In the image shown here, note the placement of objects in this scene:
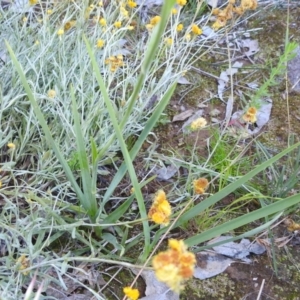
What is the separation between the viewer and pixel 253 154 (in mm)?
1424

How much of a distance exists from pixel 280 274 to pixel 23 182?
0.68 metres

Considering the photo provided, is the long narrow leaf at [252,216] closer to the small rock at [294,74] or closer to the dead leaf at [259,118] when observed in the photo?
the dead leaf at [259,118]

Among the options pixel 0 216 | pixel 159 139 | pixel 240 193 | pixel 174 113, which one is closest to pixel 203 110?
pixel 174 113

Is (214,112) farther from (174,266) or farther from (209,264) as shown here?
(174,266)

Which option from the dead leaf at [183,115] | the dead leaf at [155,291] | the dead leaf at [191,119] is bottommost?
the dead leaf at [155,291]

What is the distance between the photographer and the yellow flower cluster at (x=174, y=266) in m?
0.58

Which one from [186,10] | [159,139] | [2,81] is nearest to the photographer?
[2,81]

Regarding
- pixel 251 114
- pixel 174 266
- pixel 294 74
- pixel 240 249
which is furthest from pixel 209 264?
pixel 294 74

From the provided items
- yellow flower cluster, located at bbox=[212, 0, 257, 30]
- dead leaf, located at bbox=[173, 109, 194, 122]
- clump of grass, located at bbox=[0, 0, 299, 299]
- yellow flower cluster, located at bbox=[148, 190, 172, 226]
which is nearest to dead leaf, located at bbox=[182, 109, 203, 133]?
dead leaf, located at bbox=[173, 109, 194, 122]

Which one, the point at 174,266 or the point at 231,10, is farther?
the point at 231,10

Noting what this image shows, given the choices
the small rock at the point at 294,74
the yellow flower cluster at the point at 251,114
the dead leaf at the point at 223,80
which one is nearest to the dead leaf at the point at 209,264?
the yellow flower cluster at the point at 251,114

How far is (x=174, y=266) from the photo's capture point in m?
0.58

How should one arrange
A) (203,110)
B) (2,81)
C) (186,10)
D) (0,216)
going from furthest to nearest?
(186,10), (203,110), (2,81), (0,216)

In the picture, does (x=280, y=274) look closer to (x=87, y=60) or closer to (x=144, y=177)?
(x=144, y=177)
